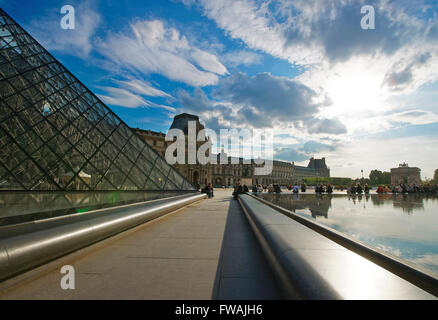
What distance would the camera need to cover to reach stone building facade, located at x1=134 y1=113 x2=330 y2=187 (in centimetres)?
5919

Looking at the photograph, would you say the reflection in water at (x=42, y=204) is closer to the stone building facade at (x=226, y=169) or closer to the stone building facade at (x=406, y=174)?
the stone building facade at (x=226, y=169)

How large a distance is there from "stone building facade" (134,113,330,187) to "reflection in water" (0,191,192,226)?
76.0 ft

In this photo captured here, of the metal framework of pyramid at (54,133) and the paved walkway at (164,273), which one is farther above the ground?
A: the metal framework of pyramid at (54,133)

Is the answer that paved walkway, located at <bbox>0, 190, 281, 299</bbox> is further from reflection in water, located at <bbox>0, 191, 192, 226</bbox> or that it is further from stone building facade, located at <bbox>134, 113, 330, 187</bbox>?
stone building facade, located at <bbox>134, 113, 330, 187</bbox>

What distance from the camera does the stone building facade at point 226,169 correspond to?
59.2m

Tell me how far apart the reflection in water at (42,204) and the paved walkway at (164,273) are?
7.80ft

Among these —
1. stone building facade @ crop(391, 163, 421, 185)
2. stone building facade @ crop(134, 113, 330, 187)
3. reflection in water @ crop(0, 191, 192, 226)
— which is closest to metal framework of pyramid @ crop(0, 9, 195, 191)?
reflection in water @ crop(0, 191, 192, 226)

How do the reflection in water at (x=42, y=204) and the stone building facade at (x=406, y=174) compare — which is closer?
the reflection in water at (x=42, y=204)

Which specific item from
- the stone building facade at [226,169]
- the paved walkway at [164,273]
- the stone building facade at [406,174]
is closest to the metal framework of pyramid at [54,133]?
the paved walkway at [164,273]

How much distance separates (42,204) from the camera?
6008mm

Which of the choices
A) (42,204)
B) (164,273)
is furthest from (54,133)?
(164,273)

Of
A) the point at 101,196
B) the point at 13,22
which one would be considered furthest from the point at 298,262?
the point at 13,22

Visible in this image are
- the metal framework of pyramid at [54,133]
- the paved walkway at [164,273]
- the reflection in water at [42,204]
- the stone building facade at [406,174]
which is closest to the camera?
the paved walkway at [164,273]
